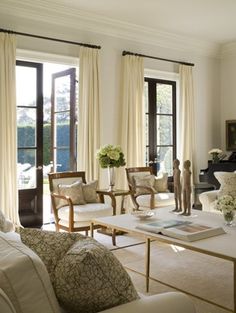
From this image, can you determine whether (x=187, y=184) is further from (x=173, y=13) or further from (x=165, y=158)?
(x=165, y=158)

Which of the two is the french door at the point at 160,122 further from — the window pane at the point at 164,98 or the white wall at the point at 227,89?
the white wall at the point at 227,89

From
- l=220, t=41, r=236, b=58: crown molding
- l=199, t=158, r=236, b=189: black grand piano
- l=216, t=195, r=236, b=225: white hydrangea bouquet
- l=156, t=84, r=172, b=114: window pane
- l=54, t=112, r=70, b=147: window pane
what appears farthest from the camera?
l=220, t=41, r=236, b=58: crown molding

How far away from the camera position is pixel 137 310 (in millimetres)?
1414

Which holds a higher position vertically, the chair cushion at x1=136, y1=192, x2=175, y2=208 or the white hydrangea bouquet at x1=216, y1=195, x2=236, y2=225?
the white hydrangea bouquet at x1=216, y1=195, x2=236, y2=225

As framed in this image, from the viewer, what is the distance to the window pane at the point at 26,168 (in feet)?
17.7

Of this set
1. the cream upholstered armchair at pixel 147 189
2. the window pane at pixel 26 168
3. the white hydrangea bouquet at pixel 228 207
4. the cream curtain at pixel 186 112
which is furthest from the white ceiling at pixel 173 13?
the white hydrangea bouquet at pixel 228 207

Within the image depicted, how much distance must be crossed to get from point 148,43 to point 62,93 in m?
1.79

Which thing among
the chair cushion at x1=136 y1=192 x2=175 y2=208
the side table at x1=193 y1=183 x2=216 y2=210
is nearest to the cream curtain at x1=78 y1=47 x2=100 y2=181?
the chair cushion at x1=136 y1=192 x2=175 y2=208

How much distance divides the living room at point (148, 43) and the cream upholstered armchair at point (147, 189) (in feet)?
1.83

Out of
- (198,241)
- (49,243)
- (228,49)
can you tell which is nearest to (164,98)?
(228,49)

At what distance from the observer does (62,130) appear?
21.1 feet

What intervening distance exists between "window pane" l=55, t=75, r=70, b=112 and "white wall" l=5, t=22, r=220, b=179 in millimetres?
622

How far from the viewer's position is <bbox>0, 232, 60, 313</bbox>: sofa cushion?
4.05 feet

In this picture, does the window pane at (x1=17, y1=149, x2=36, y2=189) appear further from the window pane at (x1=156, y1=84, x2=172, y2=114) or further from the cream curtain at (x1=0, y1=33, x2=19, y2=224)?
the window pane at (x1=156, y1=84, x2=172, y2=114)
